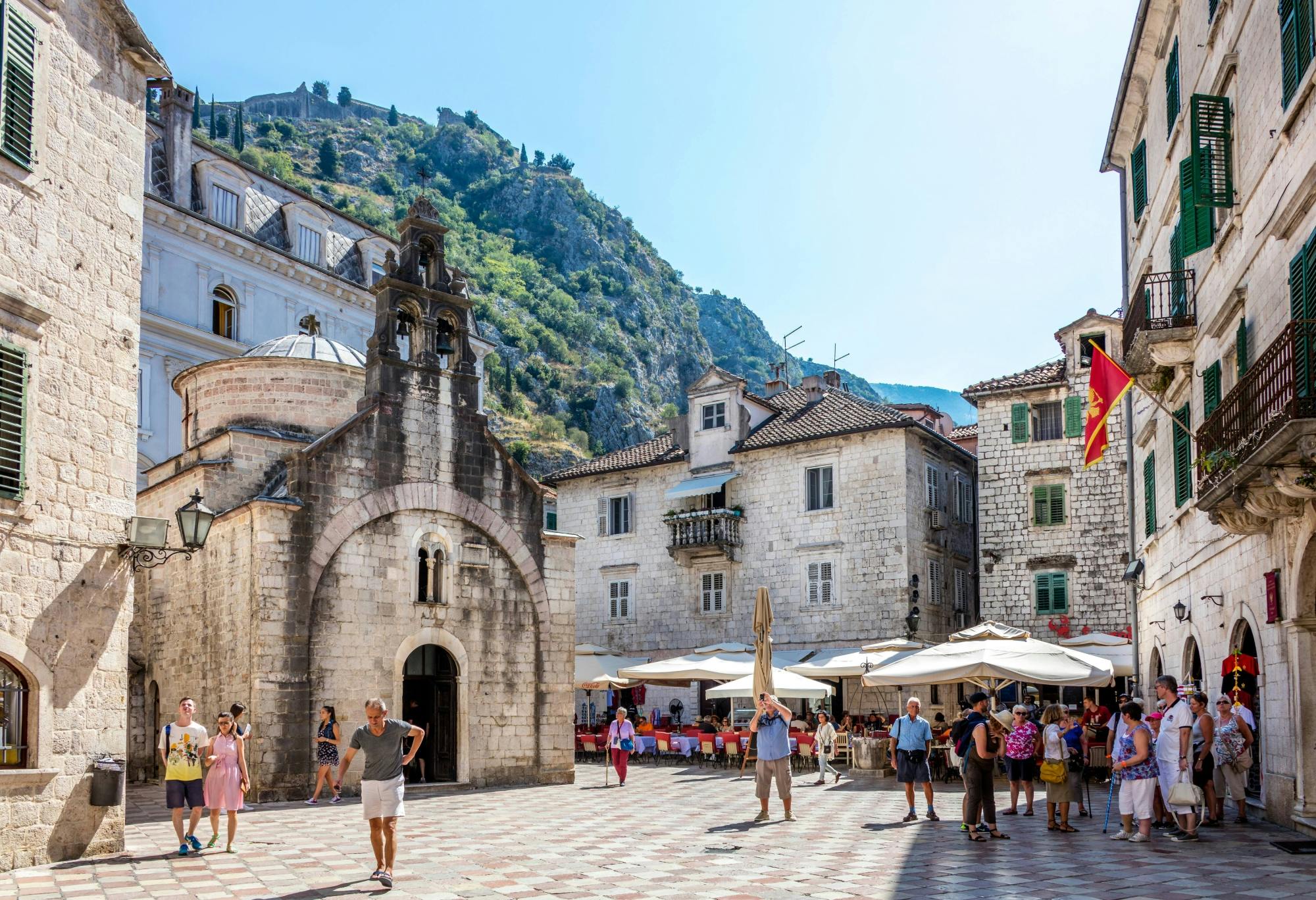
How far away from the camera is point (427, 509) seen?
72.7 feet

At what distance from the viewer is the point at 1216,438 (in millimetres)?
14273

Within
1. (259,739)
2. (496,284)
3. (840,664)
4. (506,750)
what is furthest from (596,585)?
(496,284)

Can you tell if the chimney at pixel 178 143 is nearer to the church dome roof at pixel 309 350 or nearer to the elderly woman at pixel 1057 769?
the church dome roof at pixel 309 350

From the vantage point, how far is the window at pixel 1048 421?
3472 cm

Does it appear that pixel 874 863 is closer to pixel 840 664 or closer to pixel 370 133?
pixel 840 664

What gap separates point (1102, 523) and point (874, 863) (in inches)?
963

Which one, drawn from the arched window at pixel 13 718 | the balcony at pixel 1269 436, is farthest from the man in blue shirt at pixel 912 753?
the arched window at pixel 13 718

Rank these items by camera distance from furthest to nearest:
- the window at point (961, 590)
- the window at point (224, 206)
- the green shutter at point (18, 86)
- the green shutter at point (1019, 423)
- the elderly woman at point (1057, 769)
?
1. the window at point (961, 590)
2. the window at point (224, 206)
3. the green shutter at point (1019, 423)
4. the elderly woman at point (1057, 769)
5. the green shutter at point (18, 86)

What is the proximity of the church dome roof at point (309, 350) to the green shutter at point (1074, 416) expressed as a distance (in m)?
19.9

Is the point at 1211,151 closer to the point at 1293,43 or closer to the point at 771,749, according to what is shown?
the point at 1293,43

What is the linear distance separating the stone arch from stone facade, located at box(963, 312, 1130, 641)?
54.7 ft

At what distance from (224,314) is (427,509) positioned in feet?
57.9

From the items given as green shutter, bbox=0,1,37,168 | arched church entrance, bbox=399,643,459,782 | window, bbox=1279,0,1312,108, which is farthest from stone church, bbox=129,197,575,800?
window, bbox=1279,0,1312,108

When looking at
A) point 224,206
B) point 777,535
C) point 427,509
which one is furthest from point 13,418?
point 224,206
